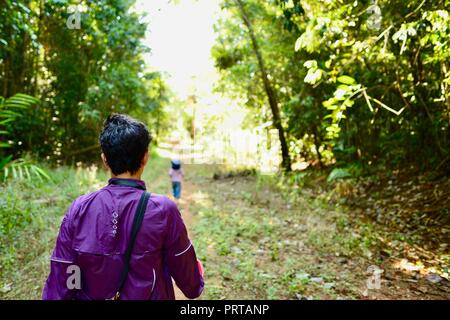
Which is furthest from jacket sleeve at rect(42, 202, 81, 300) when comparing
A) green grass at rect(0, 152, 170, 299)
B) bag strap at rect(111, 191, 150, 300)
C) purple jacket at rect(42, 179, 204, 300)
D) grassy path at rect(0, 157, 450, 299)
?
green grass at rect(0, 152, 170, 299)

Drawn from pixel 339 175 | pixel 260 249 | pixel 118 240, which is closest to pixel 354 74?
pixel 339 175

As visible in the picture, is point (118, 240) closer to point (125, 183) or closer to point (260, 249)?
point (125, 183)

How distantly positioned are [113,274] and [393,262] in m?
4.83

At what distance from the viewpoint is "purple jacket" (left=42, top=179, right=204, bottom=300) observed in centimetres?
167

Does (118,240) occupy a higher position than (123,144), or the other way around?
(123,144)

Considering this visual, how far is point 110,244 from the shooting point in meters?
1.66

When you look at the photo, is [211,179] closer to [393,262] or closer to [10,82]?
[10,82]

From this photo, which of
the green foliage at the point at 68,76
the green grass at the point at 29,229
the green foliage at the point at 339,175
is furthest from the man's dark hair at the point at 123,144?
the green foliage at the point at 339,175

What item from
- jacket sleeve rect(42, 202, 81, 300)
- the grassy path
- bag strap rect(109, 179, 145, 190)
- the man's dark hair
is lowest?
the grassy path

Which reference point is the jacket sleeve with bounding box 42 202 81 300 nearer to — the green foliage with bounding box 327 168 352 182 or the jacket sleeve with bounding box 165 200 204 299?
the jacket sleeve with bounding box 165 200 204 299

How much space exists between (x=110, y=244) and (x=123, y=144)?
1.71 feet

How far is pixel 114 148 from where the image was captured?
177cm

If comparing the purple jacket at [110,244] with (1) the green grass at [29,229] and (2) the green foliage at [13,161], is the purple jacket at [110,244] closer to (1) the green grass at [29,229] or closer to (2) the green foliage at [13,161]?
(1) the green grass at [29,229]
